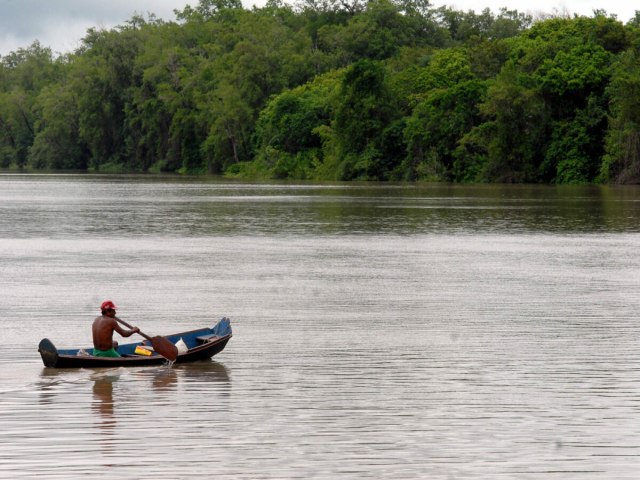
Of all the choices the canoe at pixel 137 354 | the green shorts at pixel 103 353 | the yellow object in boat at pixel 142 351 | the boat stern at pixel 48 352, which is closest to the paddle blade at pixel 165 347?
the canoe at pixel 137 354

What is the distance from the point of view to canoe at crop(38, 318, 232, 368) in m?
15.9

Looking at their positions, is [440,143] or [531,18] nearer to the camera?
[440,143]

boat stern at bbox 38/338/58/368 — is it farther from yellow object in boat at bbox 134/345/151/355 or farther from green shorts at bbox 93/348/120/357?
yellow object in boat at bbox 134/345/151/355

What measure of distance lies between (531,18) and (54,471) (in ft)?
466

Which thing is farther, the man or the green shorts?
the green shorts

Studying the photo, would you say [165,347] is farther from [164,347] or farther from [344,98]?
[344,98]

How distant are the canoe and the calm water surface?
0.46 feet

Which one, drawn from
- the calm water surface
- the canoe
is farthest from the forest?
the canoe

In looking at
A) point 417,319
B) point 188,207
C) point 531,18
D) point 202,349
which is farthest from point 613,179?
point 202,349

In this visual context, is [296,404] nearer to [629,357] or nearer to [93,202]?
[629,357]

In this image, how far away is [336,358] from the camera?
57.8 ft

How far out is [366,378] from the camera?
52.5 feet

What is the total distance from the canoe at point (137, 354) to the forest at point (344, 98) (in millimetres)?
72910

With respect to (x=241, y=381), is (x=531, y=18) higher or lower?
higher
